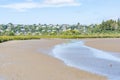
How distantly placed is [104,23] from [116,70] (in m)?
131

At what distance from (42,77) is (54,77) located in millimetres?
553

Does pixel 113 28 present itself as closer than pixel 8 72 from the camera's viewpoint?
No

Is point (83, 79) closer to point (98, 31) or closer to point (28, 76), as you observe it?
point (28, 76)

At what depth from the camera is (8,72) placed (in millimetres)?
17719

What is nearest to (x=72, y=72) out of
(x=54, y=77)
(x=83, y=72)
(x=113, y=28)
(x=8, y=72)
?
(x=83, y=72)

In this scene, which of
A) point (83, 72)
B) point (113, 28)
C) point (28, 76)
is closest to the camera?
point (28, 76)

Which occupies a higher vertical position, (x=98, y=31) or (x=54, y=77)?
(x=54, y=77)

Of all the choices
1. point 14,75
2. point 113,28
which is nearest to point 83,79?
point 14,75

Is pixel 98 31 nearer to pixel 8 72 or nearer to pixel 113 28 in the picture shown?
pixel 113 28

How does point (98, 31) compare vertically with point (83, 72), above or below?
below

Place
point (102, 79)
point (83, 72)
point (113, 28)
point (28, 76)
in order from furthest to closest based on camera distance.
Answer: point (113, 28) → point (83, 72) → point (28, 76) → point (102, 79)

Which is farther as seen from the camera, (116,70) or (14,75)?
(116,70)

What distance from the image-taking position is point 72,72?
694 inches

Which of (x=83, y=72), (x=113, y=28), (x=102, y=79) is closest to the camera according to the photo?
(x=102, y=79)
